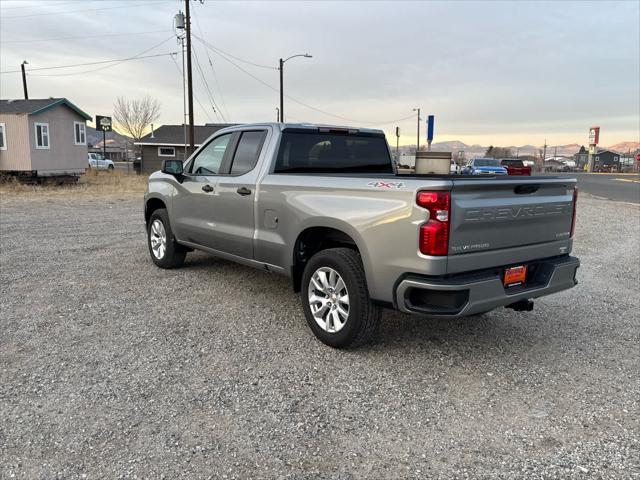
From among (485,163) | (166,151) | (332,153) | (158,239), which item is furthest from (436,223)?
(166,151)

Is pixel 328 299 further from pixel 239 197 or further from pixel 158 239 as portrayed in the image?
pixel 158 239

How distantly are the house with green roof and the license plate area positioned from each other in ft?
83.1

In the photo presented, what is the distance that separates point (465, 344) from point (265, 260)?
203 centimetres

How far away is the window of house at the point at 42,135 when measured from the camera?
972 inches

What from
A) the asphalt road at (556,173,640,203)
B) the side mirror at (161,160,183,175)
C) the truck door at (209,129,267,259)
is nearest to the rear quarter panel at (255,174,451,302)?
the truck door at (209,129,267,259)

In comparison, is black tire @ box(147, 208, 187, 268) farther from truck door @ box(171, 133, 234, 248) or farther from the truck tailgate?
the truck tailgate

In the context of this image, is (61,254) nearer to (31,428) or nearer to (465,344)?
(31,428)

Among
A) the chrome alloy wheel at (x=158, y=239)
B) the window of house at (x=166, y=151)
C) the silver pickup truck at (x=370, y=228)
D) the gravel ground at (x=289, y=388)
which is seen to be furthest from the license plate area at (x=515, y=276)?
the window of house at (x=166, y=151)

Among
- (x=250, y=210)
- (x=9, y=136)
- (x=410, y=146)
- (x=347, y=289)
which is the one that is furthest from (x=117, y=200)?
(x=410, y=146)

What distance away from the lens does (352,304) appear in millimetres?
4043

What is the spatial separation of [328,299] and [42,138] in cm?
2543

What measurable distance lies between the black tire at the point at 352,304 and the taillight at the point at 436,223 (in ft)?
2.27

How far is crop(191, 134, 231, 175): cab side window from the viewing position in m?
5.88

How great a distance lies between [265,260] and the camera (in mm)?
5086
